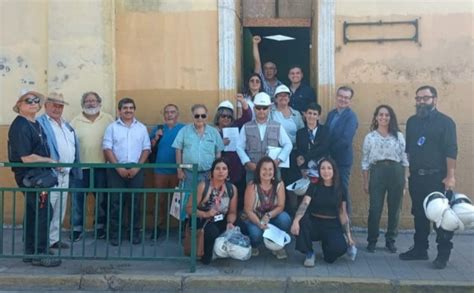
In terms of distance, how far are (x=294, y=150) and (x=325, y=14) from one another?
2.11 metres

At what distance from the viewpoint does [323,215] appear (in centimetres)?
631

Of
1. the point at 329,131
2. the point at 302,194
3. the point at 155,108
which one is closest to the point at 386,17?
the point at 329,131

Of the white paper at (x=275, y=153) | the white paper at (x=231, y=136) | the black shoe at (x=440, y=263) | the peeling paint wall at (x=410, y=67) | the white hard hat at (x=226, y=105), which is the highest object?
the peeling paint wall at (x=410, y=67)

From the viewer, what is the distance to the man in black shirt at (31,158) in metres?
5.97

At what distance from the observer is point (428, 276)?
570 cm

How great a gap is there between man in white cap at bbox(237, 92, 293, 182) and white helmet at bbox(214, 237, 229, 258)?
1120 millimetres

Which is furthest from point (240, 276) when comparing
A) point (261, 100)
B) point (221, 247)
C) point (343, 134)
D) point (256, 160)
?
point (343, 134)

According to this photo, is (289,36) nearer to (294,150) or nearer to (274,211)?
(294,150)

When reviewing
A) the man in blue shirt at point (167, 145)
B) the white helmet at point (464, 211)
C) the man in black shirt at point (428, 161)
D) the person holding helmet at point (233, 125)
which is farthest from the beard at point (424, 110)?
the man in blue shirt at point (167, 145)

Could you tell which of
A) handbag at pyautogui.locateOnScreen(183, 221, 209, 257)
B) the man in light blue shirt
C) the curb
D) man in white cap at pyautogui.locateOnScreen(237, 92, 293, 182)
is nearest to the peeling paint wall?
man in white cap at pyautogui.locateOnScreen(237, 92, 293, 182)

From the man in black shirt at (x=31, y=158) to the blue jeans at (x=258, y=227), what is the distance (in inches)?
85.2

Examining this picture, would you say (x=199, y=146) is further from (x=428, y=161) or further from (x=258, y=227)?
(x=428, y=161)

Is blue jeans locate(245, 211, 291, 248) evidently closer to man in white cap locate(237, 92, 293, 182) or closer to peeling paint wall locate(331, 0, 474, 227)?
man in white cap locate(237, 92, 293, 182)

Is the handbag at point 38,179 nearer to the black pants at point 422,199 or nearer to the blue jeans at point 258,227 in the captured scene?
the blue jeans at point 258,227
